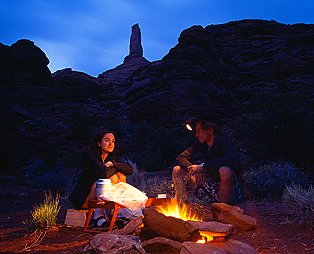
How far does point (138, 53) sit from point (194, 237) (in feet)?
215

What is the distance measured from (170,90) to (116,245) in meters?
29.5

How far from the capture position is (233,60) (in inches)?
1516

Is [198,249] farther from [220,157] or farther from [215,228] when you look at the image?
[220,157]

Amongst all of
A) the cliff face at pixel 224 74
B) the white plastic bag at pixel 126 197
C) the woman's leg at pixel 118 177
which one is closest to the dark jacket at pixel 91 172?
the woman's leg at pixel 118 177

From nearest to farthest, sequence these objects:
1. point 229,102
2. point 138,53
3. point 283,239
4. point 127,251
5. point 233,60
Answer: point 127,251, point 283,239, point 229,102, point 233,60, point 138,53

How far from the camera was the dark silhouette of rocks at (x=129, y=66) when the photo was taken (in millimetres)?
49694

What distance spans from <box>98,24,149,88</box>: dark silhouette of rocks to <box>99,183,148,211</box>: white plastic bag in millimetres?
39128

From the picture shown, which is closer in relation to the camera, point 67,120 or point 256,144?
point 256,144

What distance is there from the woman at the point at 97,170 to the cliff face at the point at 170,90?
42.5ft

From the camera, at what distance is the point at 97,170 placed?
5.30 m

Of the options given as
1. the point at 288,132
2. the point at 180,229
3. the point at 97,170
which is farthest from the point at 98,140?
the point at 288,132

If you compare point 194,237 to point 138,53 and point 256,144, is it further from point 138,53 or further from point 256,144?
point 138,53

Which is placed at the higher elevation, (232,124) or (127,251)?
(232,124)

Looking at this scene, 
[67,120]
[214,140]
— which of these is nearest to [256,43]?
[67,120]
